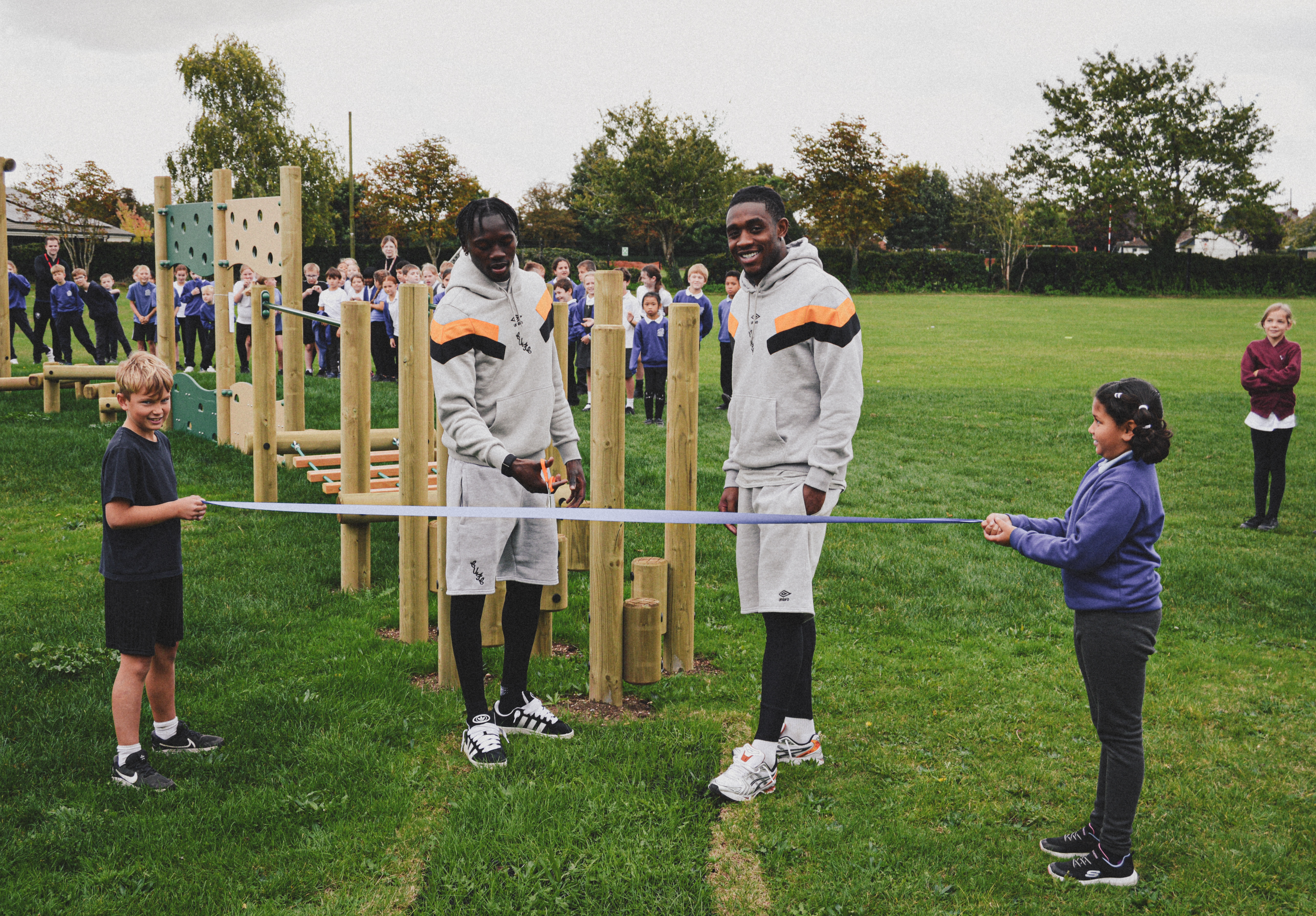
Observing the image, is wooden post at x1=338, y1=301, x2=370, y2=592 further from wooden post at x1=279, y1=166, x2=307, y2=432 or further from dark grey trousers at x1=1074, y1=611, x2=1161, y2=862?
dark grey trousers at x1=1074, y1=611, x2=1161, y2=862

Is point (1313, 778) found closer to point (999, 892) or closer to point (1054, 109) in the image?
point (999, 892)

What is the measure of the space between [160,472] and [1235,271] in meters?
54.1

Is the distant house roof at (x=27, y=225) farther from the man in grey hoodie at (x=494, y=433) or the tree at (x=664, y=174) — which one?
the man in grey hoodie at (x=494, y=433)

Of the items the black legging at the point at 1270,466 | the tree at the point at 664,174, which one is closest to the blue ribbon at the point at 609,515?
the black legging at the point at 1270,466

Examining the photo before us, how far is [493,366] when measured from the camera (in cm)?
416

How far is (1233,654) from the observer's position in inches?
231

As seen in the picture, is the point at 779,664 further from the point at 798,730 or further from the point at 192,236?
the point at 192,236

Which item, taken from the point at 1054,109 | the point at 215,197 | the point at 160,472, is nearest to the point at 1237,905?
the point at 160,472

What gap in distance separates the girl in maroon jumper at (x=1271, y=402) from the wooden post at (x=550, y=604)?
6605mm

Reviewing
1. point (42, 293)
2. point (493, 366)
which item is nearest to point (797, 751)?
point (493, 366)

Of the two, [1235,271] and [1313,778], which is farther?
[1235,271]

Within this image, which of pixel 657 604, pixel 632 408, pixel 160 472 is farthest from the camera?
pixel 632 408

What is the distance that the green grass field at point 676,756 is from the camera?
339cm

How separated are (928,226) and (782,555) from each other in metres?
75.4
